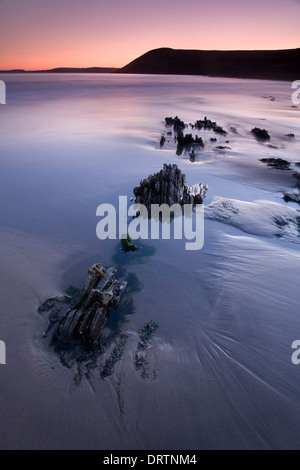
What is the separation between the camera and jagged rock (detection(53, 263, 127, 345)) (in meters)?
3.32

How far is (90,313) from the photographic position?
339cm

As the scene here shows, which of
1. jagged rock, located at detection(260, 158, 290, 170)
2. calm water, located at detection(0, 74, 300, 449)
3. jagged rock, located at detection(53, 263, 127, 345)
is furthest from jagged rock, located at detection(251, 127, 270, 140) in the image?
jagged rock, located at detection(53, 263, 127, 345)

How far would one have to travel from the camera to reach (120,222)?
6430 millimetres

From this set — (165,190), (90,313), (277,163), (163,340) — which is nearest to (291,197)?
(277,163)

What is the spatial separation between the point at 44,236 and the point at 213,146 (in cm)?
1134

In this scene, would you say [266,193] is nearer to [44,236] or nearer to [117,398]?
[44,236]

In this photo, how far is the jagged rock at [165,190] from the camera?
6836 mm

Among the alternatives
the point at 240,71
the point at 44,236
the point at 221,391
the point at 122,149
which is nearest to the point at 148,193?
the point at 44,236

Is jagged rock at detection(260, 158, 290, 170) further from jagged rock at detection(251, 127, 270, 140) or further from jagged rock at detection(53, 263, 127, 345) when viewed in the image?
jagged rock at detection(53, 263, 127, 345)

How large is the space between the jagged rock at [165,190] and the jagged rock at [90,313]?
3.42 m

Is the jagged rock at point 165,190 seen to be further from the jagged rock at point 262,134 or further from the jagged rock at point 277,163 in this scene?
the jagged rock at point 262,134

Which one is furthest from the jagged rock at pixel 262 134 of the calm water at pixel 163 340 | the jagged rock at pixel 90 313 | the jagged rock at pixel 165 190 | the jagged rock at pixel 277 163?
the jagged rock at pixel 90 313

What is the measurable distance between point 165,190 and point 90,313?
4.34 meters

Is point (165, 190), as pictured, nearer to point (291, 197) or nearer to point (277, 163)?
point (291, 197)
